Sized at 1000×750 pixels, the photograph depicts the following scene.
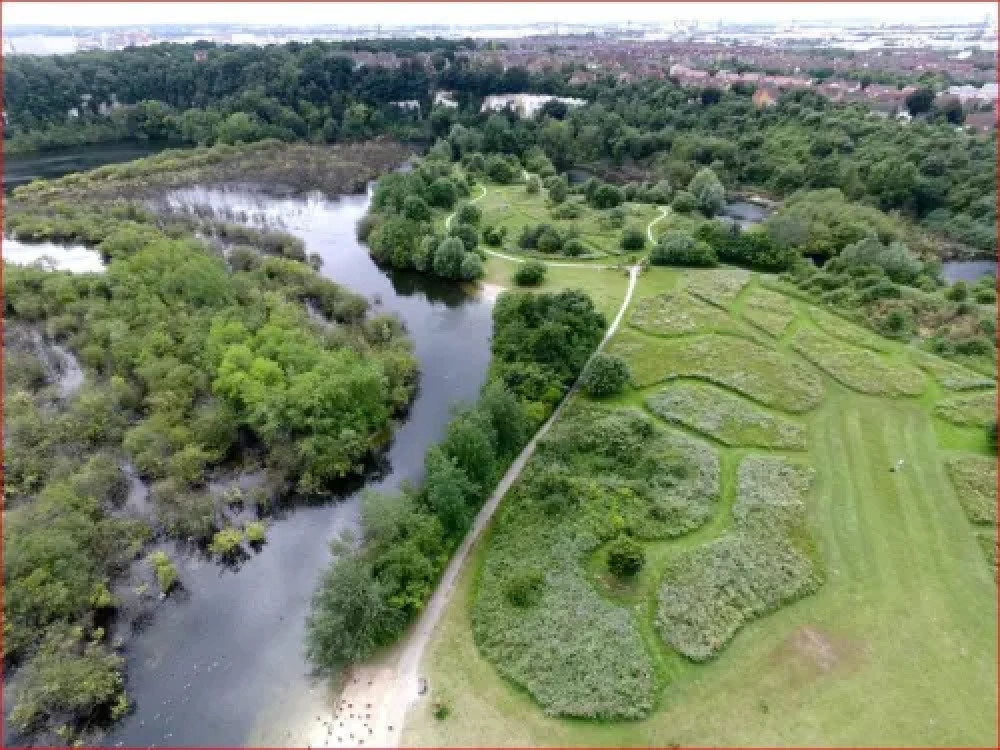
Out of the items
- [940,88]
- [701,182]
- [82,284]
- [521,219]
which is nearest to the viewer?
[82,284]

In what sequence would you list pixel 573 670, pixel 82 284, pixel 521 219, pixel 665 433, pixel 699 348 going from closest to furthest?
pixel 573 670 → pixel 665 433 → pixel 699 348 → pixel 82 284 → pixel 521 219

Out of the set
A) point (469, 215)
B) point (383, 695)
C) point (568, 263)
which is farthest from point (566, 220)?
point (383, 695)

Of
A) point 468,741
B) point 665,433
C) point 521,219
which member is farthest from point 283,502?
point 521,219

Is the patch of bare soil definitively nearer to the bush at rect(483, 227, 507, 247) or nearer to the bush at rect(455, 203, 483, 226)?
the bush at rect(483, 227, 507, 247)

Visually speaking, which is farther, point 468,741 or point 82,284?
point 82,284

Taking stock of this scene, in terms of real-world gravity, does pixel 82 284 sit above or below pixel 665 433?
above

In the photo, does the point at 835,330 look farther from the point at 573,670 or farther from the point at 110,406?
the point at 110,406

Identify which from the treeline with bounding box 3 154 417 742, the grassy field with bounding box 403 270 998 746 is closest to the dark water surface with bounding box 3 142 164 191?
the treeline with bounding box 3 154 417 742

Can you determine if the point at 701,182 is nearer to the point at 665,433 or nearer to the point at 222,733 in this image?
the point at 665,433
